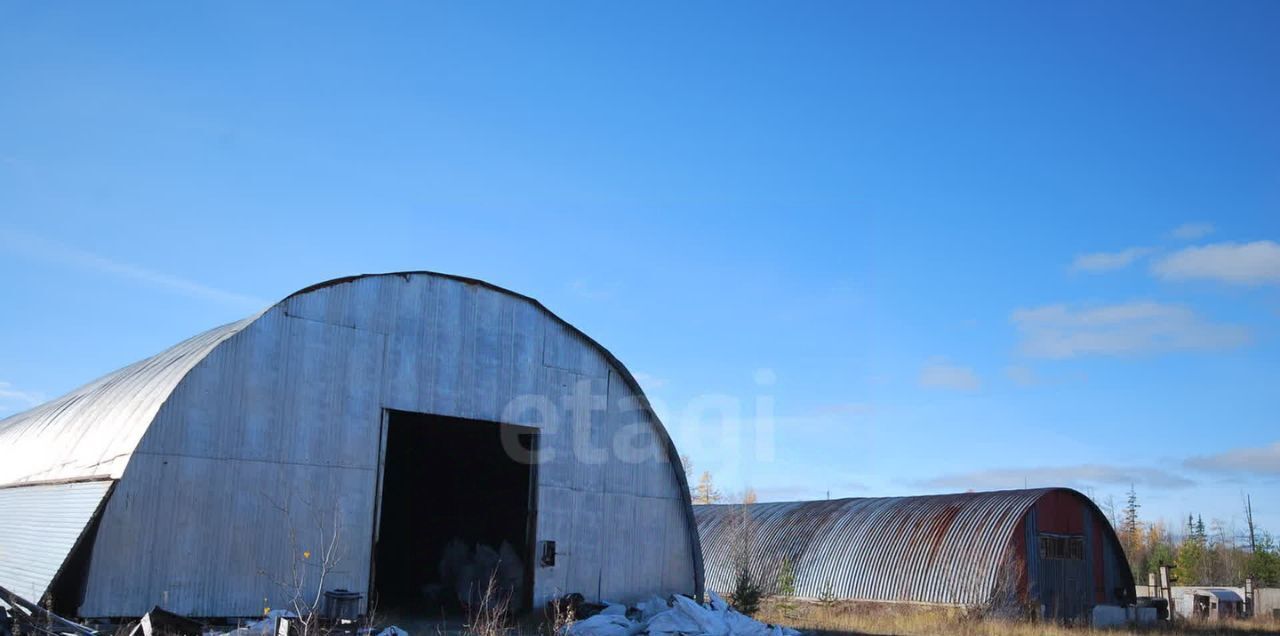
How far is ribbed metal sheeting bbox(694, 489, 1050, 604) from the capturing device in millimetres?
27203

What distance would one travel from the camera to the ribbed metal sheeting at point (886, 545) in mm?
27203

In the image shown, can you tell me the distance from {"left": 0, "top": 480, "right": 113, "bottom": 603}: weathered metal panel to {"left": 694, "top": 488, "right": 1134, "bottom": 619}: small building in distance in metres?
15.7

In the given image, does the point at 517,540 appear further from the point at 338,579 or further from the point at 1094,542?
the point at 1094,542

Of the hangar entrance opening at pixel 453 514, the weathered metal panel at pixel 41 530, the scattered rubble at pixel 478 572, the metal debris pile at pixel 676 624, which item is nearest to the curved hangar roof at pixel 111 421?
the weathered metal panel at pixel 41 530

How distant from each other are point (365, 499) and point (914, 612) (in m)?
16.3

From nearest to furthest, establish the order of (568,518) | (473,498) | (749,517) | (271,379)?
1. (271,379)
2. (568,518)
3. (473,498)
4. (749,517)

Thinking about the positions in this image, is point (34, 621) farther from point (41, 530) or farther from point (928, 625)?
point (928, 625)

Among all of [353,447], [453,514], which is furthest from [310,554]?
[453,514]

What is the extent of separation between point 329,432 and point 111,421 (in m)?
3.11

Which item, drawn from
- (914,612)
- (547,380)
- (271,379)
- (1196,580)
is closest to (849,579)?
(914,612)

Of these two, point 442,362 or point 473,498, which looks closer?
Result: point 442,362

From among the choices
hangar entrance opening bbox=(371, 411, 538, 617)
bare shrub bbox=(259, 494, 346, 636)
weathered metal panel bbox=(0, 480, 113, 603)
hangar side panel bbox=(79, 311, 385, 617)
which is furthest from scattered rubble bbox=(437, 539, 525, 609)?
weathered metal panel bbox=(0, 480, 113, 603)

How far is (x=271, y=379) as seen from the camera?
15.1 m

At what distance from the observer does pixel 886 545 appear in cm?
2966
